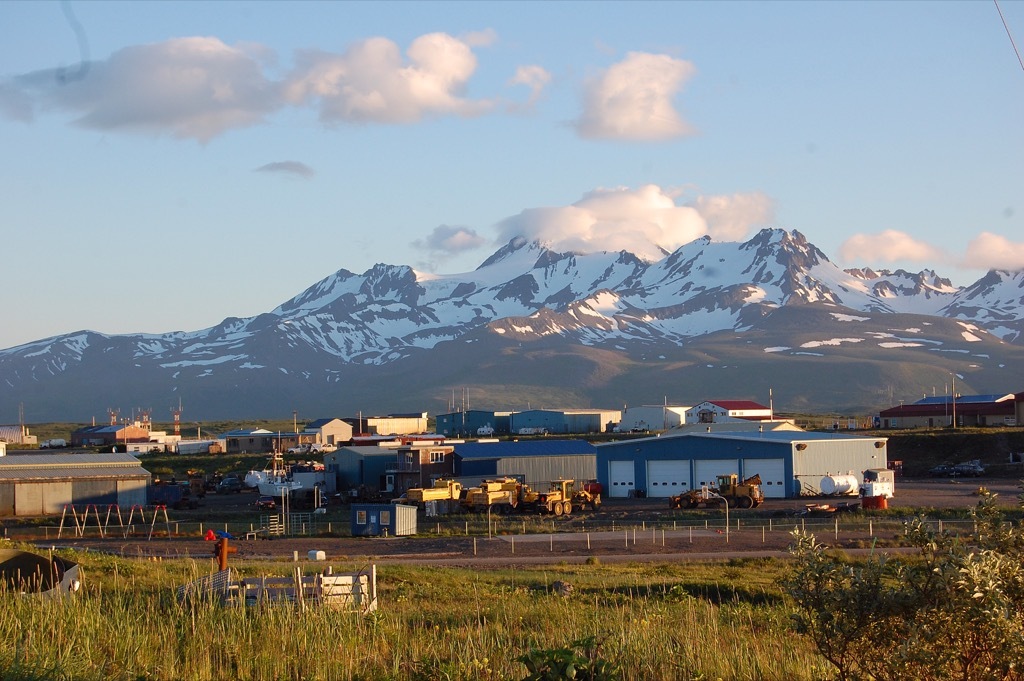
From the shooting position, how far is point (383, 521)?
4472cm

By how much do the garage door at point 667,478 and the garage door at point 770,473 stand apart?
341cm

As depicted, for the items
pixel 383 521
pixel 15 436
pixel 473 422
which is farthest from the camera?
pixel 15 436

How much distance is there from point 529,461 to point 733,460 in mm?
11500

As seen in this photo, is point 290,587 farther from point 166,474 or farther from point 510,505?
point 166,474

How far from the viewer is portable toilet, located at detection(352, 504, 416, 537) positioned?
44.6 metres

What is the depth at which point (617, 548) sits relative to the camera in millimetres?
37562

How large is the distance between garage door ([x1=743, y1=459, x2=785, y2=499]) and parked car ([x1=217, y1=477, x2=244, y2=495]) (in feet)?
115

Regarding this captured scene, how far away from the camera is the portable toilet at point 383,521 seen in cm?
4456

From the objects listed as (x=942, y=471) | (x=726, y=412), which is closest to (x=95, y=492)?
(x=942, y=471)

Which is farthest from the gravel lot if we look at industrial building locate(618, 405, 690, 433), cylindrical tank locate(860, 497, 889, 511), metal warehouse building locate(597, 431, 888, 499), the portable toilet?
industrial building locate(618, 405, 690, 433)

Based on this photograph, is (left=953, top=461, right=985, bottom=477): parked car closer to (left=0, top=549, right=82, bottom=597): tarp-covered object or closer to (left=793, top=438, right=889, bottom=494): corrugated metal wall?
(left=793, top=438, right=889, bottom=494): corrugated metal wall

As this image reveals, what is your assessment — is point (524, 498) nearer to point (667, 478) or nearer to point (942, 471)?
point (667, 478)

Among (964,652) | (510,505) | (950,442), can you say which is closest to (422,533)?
(510,505)

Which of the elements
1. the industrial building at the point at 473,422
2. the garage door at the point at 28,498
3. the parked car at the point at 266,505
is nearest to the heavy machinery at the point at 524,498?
the parked car at the point at 266,505
